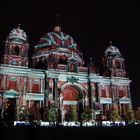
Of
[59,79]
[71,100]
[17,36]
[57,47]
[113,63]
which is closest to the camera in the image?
[17,36]

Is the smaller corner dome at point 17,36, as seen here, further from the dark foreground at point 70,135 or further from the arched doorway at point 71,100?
the dark foreground at point 70,135

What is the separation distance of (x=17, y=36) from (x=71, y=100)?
53.6 ft

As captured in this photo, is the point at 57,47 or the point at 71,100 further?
the point at 57,47

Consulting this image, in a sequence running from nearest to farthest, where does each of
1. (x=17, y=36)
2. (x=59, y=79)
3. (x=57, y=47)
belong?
(x=17, y=36)
(x=59, y=79)
(x=57, y=47)

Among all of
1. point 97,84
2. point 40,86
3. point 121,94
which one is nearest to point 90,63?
point 97,84

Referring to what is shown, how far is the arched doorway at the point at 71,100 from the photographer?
42.3 meters

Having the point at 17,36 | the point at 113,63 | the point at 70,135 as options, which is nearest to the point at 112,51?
the point at 113,63

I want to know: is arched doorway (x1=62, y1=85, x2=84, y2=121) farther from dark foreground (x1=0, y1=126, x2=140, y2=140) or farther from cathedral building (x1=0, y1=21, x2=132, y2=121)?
dark foreground (x1=0, y1=126, x2=140, y2=140)

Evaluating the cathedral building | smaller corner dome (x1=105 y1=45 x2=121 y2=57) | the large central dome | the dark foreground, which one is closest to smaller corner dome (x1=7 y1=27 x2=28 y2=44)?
the cathedral building

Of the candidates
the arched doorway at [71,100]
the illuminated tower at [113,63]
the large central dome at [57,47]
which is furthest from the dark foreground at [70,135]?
the illuminated tower at [113,63]

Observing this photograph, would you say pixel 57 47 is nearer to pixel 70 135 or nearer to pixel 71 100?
pixel 71 100

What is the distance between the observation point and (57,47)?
4878cm

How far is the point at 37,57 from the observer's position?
50062 millimetres

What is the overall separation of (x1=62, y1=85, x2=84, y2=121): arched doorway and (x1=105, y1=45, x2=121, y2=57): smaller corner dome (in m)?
13.2
